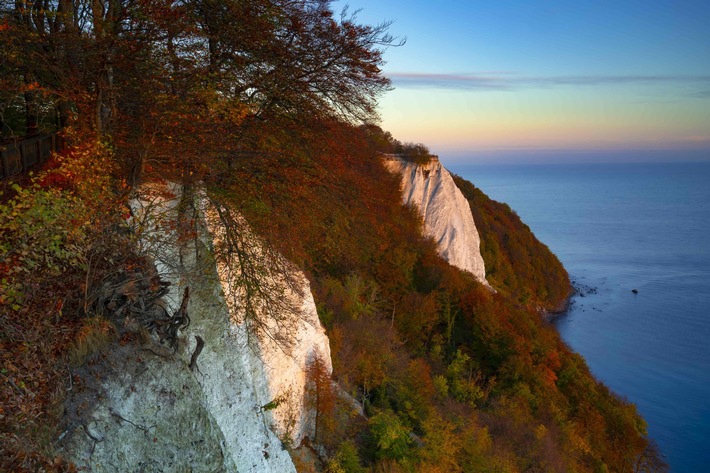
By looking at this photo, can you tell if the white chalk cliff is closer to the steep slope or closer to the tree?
the tree

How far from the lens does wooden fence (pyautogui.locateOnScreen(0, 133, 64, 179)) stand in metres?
9.50

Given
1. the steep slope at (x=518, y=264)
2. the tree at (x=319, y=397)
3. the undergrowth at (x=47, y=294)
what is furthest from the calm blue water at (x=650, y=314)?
the undergrowth at (x=47, y=294)

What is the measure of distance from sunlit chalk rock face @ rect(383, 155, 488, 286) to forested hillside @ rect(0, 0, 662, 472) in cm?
1900

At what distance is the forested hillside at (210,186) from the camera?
699 centimetres

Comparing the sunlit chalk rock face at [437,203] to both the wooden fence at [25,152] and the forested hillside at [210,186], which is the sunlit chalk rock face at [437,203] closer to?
the forested hillside at [210,186]

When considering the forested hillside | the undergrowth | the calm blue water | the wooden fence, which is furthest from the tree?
the calm blue water

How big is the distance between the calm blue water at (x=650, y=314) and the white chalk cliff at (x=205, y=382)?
29.6 metres

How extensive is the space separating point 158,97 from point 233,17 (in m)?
3.33

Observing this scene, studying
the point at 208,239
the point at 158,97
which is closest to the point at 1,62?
the point at 158,97

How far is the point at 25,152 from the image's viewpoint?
1029 cm

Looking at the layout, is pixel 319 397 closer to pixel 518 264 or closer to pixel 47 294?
pixel 47 294

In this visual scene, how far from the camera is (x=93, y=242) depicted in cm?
759

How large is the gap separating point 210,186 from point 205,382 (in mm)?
4582

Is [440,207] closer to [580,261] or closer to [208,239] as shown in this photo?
[208,239]
